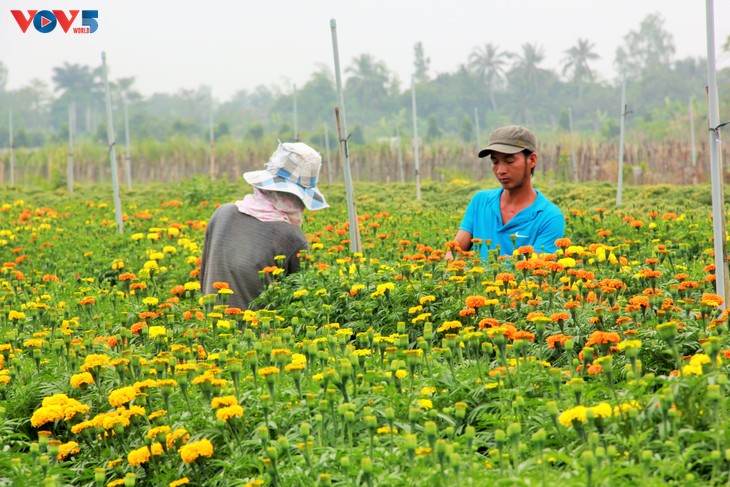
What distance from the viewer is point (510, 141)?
5148 millimetres

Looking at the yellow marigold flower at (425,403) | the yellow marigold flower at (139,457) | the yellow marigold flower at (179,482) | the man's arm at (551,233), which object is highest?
the man's arm at (551,233)

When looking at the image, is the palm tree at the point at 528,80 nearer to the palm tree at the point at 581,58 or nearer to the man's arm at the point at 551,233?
the palm tree at the point at 581,58

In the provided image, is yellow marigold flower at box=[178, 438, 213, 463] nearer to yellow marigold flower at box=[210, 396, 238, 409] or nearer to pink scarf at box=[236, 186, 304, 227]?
yellow marigold flower at box=[210, 396, 238, 409]

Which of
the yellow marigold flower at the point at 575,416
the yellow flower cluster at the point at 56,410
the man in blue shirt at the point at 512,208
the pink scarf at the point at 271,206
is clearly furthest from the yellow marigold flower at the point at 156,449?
the man in blue shirt at the point at 512,208

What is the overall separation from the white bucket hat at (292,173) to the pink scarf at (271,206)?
8cm

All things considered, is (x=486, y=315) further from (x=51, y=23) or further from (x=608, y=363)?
(x=51, y=23)

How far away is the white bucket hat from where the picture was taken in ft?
17.5

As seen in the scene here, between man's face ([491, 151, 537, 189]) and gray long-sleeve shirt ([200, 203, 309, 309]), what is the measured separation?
132cm

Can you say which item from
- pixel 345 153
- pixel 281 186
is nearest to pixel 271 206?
pixel 281 186

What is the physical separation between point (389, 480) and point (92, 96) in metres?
84.4

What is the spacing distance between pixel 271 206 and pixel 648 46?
8319cm

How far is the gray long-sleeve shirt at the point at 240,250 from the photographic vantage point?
17.1 ft

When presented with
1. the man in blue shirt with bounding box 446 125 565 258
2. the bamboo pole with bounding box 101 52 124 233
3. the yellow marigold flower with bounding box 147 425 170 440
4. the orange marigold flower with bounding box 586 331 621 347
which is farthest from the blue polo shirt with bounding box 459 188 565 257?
the bamboo pole with bounding box 101 52 124 233

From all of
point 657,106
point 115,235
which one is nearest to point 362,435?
point 115,235
